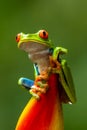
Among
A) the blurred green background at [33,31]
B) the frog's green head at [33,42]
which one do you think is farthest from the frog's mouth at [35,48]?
the blurred green background at [33,31]

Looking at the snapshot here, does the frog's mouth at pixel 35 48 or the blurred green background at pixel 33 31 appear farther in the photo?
the blurred green background at pixel 33 31

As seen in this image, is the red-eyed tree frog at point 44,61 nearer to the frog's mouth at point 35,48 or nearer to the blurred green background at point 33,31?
the frog's mouth at point 35,48

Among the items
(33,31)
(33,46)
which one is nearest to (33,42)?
(33,46)

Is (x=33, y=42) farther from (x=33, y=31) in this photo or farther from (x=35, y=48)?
(x=33, y=31)

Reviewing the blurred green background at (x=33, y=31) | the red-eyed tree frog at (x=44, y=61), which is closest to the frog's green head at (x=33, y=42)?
the red-eyed tree frog at (x=44, y=61)

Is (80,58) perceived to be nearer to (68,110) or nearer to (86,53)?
(86,53)

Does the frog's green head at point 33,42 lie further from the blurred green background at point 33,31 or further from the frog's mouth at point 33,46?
the blurred green background at point 33,31

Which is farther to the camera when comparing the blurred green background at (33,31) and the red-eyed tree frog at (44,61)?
the blurred green background at (33,31)

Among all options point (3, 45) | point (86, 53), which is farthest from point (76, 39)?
point (3, 45)
